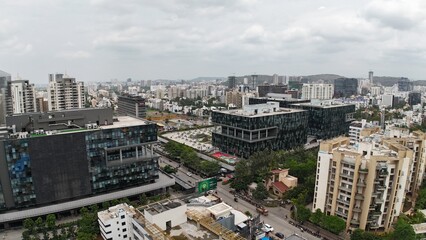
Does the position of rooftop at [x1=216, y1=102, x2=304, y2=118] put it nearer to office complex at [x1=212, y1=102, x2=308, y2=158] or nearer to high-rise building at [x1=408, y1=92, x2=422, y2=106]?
office complex at [x1=212, y1=102, x2=308, y2=158]

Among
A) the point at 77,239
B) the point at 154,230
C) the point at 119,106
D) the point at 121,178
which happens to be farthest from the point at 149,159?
the point at 119,106

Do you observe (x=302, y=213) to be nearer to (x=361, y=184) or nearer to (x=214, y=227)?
(x=361, y=184)

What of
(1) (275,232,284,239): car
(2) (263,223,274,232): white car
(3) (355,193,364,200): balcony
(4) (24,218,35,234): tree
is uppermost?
(3) (355,193,364,200): balcony

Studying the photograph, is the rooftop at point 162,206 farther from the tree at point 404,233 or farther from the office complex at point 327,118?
the office complex at point 327,118

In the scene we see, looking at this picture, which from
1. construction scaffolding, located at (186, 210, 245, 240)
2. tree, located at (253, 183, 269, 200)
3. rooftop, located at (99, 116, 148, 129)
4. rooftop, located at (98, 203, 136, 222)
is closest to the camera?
construction scaffolding, located at (186, 210, 245, 240)

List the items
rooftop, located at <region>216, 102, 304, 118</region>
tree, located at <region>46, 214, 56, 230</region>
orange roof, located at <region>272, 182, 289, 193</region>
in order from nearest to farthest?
tree, located at <region>46, 214, 56, 230</region>
orange roof, located at <region>272, 182, 289, 193</region>
rooftop, located at <region>216, 102, 304, 118</region>

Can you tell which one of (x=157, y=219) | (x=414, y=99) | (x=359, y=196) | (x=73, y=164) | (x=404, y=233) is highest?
(x=157, y=219)

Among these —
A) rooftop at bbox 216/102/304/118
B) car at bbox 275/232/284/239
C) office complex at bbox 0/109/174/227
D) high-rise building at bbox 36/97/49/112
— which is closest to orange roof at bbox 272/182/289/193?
car at bbox 275/232/284/239

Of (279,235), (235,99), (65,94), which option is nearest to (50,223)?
(279,235)
